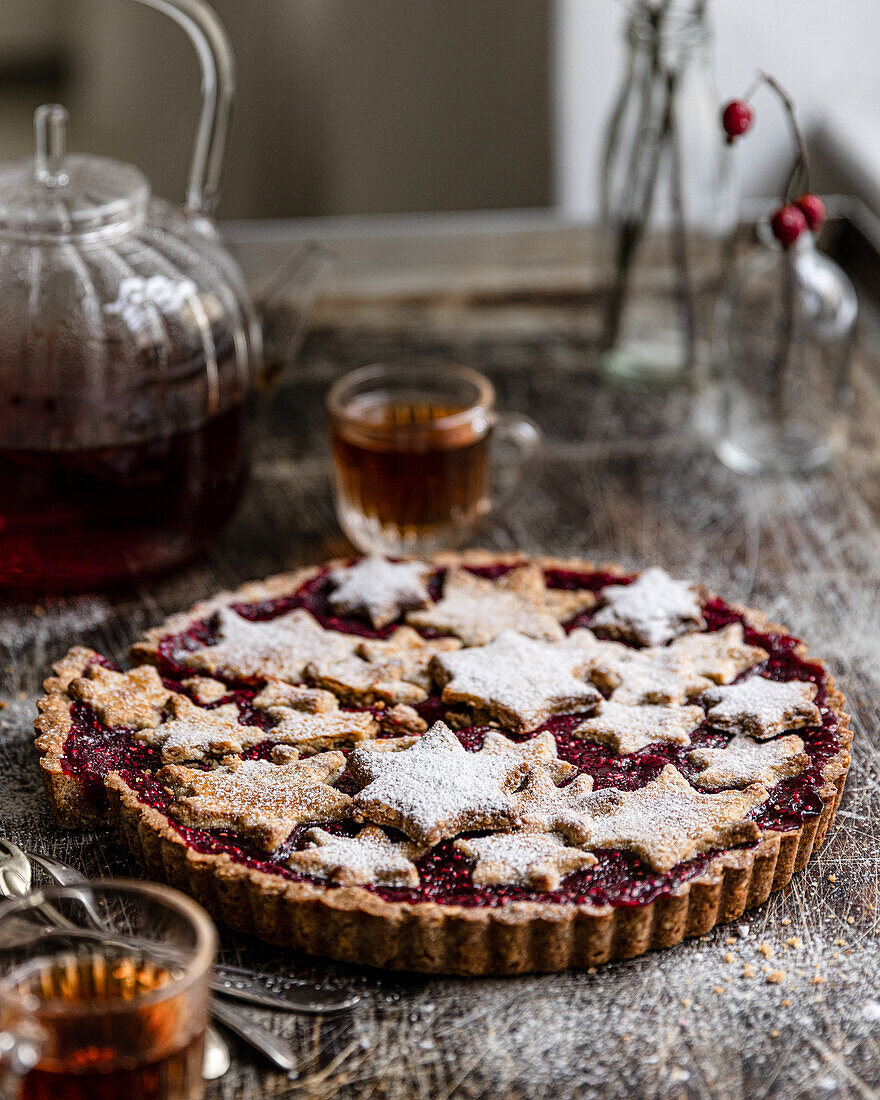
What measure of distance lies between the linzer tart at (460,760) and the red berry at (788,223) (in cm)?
56

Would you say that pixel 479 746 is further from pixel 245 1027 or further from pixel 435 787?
pixel 245 1027

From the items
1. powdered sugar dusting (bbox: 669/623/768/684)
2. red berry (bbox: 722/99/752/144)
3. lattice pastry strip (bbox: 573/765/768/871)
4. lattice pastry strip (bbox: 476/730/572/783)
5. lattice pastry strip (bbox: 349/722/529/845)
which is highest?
red berry (bbox: 722/99/752/144)

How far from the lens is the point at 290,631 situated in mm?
1575

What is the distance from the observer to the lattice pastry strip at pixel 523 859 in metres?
1.18

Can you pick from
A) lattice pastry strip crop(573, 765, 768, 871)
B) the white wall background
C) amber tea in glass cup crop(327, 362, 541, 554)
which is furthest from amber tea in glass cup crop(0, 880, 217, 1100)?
the white wall background

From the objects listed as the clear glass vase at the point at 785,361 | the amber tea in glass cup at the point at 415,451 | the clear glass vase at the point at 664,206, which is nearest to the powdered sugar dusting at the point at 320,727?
the amber tea in glass cup at the point at 415,451

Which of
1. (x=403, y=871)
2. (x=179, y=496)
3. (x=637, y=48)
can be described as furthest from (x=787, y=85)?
(x=403, y=871)

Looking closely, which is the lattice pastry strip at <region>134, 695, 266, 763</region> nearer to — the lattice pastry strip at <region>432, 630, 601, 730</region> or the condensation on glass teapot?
the lattice pastry strip at <region>432, 630, 601, 730</region>

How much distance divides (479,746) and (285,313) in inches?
35.1

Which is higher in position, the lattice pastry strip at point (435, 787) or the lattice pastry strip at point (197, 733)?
the lattice pastry strip at point (435, 787)

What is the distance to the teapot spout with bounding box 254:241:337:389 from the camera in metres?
1.99

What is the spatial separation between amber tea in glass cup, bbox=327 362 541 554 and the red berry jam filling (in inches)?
8.2

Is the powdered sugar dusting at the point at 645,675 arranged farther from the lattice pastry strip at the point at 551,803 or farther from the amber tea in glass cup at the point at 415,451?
the amber tea in glass cup at the point at 415,451

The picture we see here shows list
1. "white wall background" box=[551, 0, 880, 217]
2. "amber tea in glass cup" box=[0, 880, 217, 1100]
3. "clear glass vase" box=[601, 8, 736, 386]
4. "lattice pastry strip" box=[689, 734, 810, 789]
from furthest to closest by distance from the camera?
"white wall background" box=[551, 0, 880, 217], "clear glass vase" box=[601, 8, 736, 386], "lattice pastry strip" box=[689, 734, 810, 789], "amber tea in glass cup" box=[0, 880, 217, 1100]
